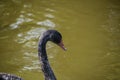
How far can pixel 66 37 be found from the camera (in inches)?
273

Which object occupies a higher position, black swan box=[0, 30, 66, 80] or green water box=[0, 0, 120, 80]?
black swan box=[0, 30, 66, 80]

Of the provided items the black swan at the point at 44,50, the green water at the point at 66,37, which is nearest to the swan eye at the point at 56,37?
the black swan at the point at 44,50

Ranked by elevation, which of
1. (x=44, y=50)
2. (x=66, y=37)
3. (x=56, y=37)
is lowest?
(x=66, y=37)

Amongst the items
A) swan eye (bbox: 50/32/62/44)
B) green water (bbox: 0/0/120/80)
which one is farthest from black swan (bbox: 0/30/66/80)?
green water (bbox: 0/0/120/80)

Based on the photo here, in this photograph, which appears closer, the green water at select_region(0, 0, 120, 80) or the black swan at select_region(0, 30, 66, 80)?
the black swan at select_region(0, 30, 66, 80)

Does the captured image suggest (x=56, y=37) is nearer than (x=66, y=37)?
Yes

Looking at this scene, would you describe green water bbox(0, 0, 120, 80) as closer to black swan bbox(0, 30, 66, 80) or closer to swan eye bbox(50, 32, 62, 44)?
black swan bbox(0, 30, 66, 80)

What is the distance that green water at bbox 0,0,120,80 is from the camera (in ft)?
19.3

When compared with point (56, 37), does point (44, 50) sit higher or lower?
lower

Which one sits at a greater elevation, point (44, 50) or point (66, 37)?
point (44, 50)

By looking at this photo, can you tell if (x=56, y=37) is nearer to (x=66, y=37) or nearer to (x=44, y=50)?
(x=44, y=50)

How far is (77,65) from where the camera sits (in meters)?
6.03

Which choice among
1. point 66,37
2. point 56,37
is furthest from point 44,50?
point 66,37

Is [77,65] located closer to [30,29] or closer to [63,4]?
[30,29]
